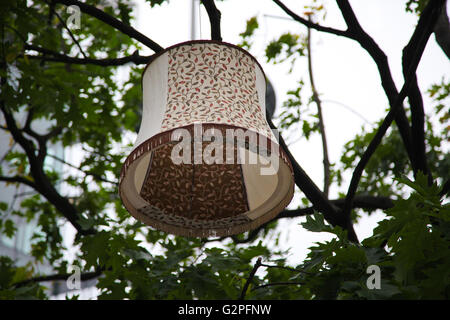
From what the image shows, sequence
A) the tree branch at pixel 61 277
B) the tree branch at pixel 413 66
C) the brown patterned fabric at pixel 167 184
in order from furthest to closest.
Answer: the tree branch at pixel 61 277
the brown patterned fabric at pixel 167 184
the tree branch at pixel 413 66

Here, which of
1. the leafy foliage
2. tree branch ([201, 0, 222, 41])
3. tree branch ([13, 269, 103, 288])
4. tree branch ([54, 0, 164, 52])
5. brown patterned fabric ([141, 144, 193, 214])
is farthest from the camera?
tree branch ([13, 269, 103, 288])

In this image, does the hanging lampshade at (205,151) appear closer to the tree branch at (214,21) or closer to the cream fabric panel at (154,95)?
the cream fabric panel at (154,95)

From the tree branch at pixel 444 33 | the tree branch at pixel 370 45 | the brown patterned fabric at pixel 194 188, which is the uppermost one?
the tree branch at pixel 444 33

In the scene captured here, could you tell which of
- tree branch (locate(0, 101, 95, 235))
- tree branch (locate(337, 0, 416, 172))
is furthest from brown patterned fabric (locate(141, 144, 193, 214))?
tree branch (locate(0, 101, 95, 235))

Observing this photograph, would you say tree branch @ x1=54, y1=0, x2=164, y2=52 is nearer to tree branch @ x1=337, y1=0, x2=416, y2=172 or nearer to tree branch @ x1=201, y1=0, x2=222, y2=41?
tree branch @ x1=201, y1=0, x2=222, y2=41

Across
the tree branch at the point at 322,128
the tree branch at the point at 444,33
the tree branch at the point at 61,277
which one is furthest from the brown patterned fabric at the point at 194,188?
the tree branch at the point at 61,277

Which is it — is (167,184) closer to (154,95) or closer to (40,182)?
(154,95)

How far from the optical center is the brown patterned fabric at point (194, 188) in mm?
2754

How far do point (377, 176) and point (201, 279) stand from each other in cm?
286

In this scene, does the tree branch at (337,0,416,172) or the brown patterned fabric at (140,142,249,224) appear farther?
the tree branch at (337,0,416,172)

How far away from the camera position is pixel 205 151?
2836 millimetres

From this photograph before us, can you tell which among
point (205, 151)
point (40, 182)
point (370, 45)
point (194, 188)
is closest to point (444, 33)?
point (370, 45)

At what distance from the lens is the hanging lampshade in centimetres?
205
